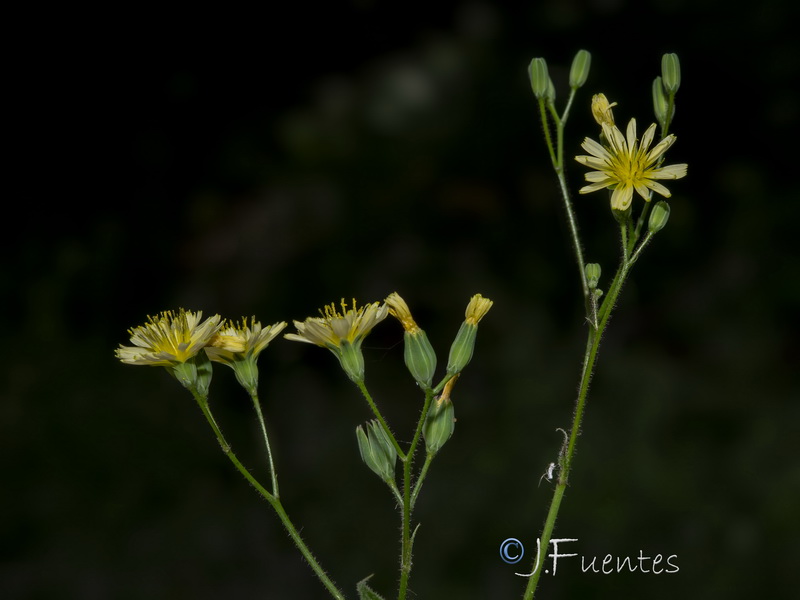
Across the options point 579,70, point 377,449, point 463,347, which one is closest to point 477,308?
point 463,347

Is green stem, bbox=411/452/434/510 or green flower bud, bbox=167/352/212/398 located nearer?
green stem, bbox=411/452/434/510

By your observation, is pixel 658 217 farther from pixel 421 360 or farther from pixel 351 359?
pixel 351 359

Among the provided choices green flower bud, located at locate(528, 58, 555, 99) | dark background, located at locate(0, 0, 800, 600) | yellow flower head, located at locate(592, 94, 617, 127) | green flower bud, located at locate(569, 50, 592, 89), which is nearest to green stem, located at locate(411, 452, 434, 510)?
yellow flower head, located at locate(592, 94, 617, 127)

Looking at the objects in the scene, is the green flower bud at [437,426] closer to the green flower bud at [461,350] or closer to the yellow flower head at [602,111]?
the green flower bud at [461,350]

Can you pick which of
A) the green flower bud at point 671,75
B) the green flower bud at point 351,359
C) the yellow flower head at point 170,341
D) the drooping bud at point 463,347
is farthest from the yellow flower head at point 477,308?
the green flower bud at point 671,75

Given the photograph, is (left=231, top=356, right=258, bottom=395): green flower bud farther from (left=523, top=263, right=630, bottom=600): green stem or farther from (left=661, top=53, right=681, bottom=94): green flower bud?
(left=661, top=53, right=681, bottom=94): green flower bud

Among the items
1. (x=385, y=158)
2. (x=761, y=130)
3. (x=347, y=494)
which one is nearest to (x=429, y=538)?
(x=347, y=494)
